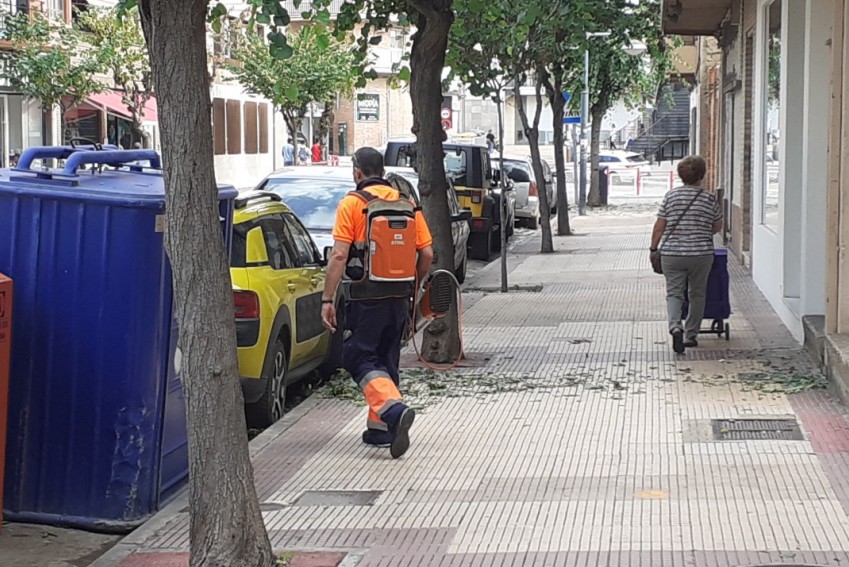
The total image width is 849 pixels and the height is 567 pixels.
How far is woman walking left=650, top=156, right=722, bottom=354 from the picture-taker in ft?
36.7

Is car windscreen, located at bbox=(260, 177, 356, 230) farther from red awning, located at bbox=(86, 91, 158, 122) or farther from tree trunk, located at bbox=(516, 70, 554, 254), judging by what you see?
red awning, located at bbox=(86, 91, 158, 122)

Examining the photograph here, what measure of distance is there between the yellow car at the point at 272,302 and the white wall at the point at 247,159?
125ft

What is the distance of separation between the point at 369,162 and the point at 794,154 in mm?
6179

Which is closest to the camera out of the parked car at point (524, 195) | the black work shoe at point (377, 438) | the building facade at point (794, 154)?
the black work shoe at point (377, 438)

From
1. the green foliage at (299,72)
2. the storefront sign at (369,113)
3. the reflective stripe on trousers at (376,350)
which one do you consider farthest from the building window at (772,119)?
the storefront sign at (369,113)

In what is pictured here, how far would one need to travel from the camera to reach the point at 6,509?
23.1 feet

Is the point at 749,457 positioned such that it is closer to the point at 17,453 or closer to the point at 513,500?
the point at 513,500

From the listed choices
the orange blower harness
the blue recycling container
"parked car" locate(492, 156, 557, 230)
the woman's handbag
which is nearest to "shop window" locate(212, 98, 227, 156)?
"parked car" locate(492, 156, 557, 230)

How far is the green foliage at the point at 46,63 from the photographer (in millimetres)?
35125

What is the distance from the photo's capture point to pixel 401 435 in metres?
7.90

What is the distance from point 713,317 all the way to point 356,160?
476cm

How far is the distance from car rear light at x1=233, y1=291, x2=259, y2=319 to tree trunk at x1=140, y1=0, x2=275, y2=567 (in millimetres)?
3561

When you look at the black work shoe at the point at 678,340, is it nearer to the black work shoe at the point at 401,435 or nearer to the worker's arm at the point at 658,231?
the worker's arm at the point at 658,231

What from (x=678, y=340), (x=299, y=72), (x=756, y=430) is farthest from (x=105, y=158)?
(x=299, y=72)
